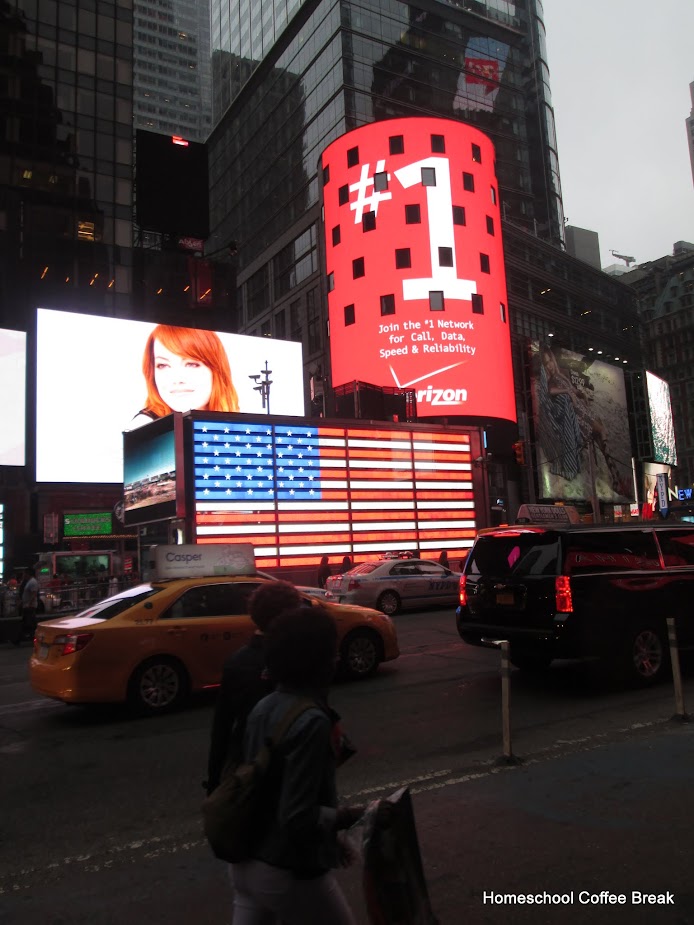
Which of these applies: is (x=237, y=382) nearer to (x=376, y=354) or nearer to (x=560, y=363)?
(x=376, y=354)

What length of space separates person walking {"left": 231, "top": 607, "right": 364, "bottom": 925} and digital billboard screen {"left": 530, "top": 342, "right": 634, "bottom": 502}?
191 ft

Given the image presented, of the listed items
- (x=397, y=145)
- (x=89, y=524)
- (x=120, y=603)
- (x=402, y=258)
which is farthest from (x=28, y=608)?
(x=397, y=145)

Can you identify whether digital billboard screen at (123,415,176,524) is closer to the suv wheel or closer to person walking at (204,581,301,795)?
the suv wheel

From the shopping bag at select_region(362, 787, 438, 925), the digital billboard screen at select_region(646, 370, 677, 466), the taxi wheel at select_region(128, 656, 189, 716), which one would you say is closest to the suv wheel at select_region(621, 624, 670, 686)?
the taxi wheel at select_region(128, 656, 189, 716)

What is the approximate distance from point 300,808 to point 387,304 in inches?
1915

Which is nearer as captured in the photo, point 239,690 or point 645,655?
point 239,690

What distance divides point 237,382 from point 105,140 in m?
29.2

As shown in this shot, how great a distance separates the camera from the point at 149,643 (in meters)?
8.40

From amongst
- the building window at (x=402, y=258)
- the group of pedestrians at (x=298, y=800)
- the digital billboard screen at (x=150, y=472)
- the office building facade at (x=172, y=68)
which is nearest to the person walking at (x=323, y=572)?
the digital billboard screen at (x=150, y=472)

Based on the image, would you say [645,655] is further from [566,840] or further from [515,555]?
[566,840]

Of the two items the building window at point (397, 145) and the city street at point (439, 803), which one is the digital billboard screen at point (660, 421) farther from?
the city street at point (439, 803)

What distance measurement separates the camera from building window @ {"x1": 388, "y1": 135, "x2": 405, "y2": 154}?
51219 mm

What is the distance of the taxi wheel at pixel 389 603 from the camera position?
63.9 ft

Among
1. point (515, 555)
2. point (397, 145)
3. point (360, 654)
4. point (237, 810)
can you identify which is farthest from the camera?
point (397, 145)
